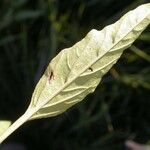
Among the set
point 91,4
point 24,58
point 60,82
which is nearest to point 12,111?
point 24,58

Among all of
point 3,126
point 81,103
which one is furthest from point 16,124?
point 81,103

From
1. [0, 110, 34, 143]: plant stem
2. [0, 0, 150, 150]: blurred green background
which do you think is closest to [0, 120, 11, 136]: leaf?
[0, 110, 34, 143]: plant stem

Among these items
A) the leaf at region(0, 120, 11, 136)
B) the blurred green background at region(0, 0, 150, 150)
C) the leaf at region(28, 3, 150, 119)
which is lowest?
the blurred green background at region(0, 0, 150, 150)

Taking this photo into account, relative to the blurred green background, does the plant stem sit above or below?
above

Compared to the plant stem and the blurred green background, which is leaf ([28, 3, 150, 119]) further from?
the blurred green background

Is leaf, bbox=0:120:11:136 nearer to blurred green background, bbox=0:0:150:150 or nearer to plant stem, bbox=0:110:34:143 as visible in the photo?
plant stem, bbox=0:110:34:143

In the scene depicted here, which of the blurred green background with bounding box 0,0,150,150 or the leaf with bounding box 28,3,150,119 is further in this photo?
the blurred green background with bounding box 0,0,150,150

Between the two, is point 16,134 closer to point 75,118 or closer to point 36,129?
point 36,129
